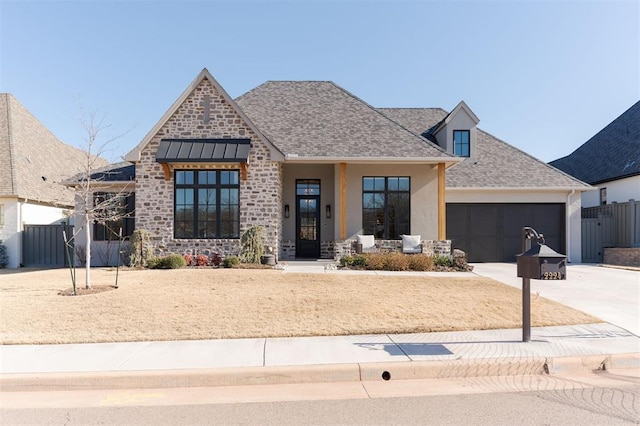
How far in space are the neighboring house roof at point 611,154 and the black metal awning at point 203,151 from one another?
1843cm

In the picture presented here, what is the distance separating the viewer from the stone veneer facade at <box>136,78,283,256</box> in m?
14.7

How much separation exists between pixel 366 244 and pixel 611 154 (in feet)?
55.5

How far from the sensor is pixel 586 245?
1812 cm

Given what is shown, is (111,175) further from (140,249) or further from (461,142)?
(461,142)

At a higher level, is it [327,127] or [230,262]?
[327,127]

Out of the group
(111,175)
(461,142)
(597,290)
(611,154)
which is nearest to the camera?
(597,290)

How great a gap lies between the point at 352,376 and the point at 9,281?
11560mm

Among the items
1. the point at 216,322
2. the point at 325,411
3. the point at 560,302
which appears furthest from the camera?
the point at 560,302

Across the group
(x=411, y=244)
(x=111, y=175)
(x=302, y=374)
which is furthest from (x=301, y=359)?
(x=111, y=175)

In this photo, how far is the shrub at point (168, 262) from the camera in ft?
44.1

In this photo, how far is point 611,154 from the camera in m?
22.0

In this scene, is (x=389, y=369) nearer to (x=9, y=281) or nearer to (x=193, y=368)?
(x=193, y=368)

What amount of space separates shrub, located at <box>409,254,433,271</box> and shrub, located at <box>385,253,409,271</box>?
0.67 ft

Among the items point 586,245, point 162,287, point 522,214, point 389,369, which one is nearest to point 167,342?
point 389,369
